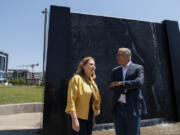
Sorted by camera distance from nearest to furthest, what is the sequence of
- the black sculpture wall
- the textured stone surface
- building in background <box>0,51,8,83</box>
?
the black sculpture wall < the textured stone surface < building in background <box>0,51,8,83</box>

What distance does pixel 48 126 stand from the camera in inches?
155

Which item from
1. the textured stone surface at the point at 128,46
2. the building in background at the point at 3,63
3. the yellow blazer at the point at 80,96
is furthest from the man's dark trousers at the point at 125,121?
the building in background at the point at 3,63

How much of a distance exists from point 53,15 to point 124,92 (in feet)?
9.89

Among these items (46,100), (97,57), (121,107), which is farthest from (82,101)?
(97,57)

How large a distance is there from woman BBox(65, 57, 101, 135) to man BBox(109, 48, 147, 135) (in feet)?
1.17

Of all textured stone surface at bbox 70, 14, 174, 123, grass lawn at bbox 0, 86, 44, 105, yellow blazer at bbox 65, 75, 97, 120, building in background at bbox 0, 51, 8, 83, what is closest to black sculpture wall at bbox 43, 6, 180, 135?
textured stone surface at bbox 70, 14, 174, 123

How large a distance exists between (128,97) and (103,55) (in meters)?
2.64

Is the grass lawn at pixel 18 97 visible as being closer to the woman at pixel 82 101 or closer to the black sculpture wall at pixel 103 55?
the black sculpture wall at pixel 103 55

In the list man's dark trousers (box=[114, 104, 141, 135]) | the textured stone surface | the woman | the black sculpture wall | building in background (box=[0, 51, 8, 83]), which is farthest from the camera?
building in background (box=[0, 51, 8, 83])

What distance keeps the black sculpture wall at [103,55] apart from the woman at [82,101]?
6.24 feet


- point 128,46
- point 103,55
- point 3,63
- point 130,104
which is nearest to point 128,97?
point 130,104

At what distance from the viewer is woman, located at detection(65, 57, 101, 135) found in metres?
2.12

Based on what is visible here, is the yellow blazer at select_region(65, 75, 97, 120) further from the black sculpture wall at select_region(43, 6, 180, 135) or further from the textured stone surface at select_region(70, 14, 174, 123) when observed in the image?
the textured stone surface at select_region(70, 14, 174, 123)

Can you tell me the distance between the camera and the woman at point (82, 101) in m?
2.12
